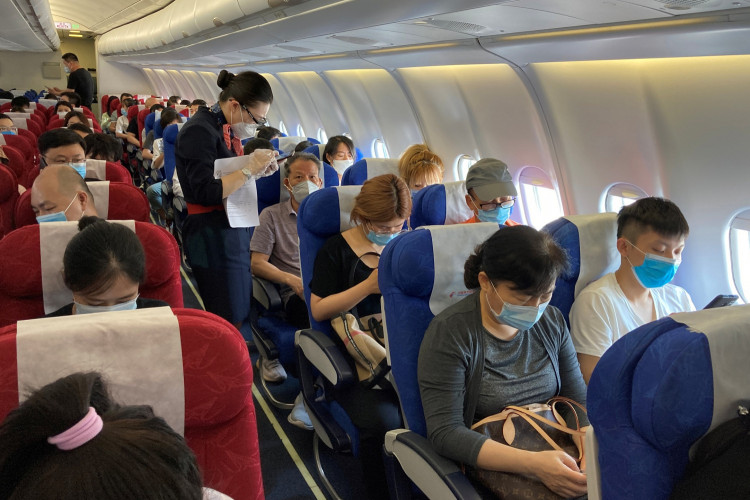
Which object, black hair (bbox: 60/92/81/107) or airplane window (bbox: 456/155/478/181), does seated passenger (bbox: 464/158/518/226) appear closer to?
airplane window (bbox: 456/155/478/181)

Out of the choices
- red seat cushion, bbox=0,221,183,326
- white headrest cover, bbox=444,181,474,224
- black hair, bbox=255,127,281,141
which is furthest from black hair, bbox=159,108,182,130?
red seat cushion, bbox=0,221,183,326

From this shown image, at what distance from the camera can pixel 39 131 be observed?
8.96 meters

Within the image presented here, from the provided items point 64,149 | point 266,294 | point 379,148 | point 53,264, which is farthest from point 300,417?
point 379,148

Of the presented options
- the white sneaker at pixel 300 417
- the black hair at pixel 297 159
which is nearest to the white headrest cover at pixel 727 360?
the white sneaker at pixel 300 417

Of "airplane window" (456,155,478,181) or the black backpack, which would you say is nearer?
the black backpack

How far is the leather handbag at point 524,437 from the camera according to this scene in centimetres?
201

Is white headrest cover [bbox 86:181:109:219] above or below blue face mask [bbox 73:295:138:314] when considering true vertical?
above

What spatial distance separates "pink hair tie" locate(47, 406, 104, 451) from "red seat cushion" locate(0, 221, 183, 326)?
166 cm

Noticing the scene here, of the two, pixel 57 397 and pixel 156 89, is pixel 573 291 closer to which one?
pixel 57 397

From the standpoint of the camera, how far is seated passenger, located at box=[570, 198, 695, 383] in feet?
8.72

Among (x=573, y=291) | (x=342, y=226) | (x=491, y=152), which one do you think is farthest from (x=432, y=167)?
(x=573, y=291)

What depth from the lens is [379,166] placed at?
5426 millimetres

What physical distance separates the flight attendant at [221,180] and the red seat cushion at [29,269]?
1.27m

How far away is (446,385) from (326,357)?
925mm
